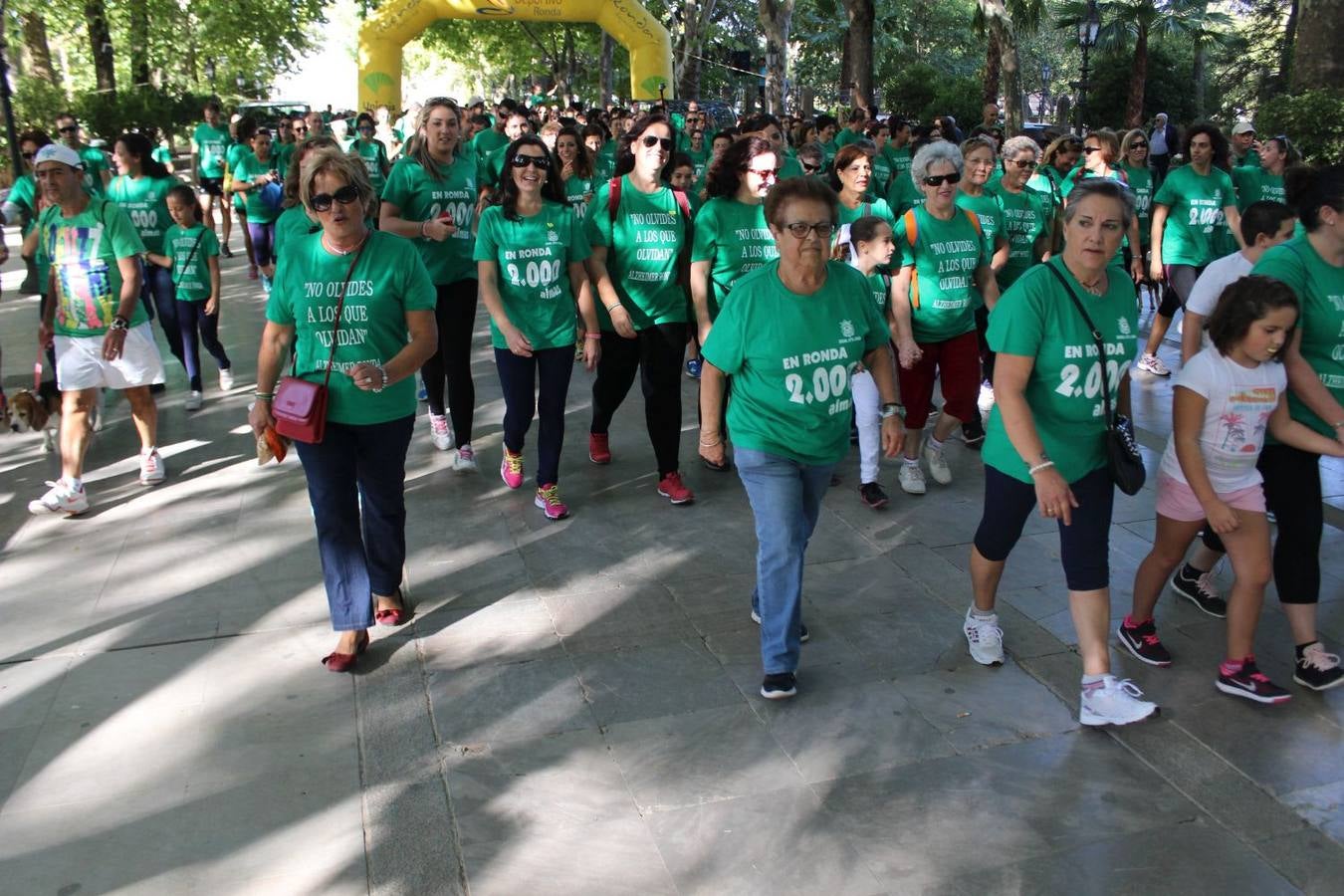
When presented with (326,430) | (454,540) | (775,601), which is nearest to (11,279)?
(454,540)

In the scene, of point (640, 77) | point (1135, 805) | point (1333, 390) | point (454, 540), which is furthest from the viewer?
point (640, 77)

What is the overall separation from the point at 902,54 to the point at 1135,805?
5423 centimetres

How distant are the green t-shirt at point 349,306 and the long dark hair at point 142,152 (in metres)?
4.72

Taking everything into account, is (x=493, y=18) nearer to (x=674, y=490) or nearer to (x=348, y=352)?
(x=674, y=490)

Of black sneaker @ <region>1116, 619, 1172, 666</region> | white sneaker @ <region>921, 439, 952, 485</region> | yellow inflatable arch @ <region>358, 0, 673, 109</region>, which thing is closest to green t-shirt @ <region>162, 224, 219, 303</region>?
white sneaker @ <region>921, 439, 952, 485</region>

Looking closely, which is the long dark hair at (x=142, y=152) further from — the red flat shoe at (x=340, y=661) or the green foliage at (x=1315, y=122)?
the green foliage at (x=1315, y=122)

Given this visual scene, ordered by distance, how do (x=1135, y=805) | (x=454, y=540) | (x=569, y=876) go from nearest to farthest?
1. (x=569, y=876)
2. (x=1135, y=805)
3. (x=454, y=540)

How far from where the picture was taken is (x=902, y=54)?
53219 mm

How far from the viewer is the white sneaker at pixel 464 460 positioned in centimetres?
665

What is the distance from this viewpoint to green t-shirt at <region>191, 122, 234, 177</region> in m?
15.6

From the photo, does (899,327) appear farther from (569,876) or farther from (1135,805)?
(569,876)

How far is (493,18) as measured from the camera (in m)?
25.2

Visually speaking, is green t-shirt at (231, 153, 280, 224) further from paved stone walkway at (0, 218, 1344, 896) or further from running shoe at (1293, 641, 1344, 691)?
running shoe at (1293, 641, 1344, 691)

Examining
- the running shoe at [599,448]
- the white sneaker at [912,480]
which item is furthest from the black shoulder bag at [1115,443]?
the running shoe at [599,448]
